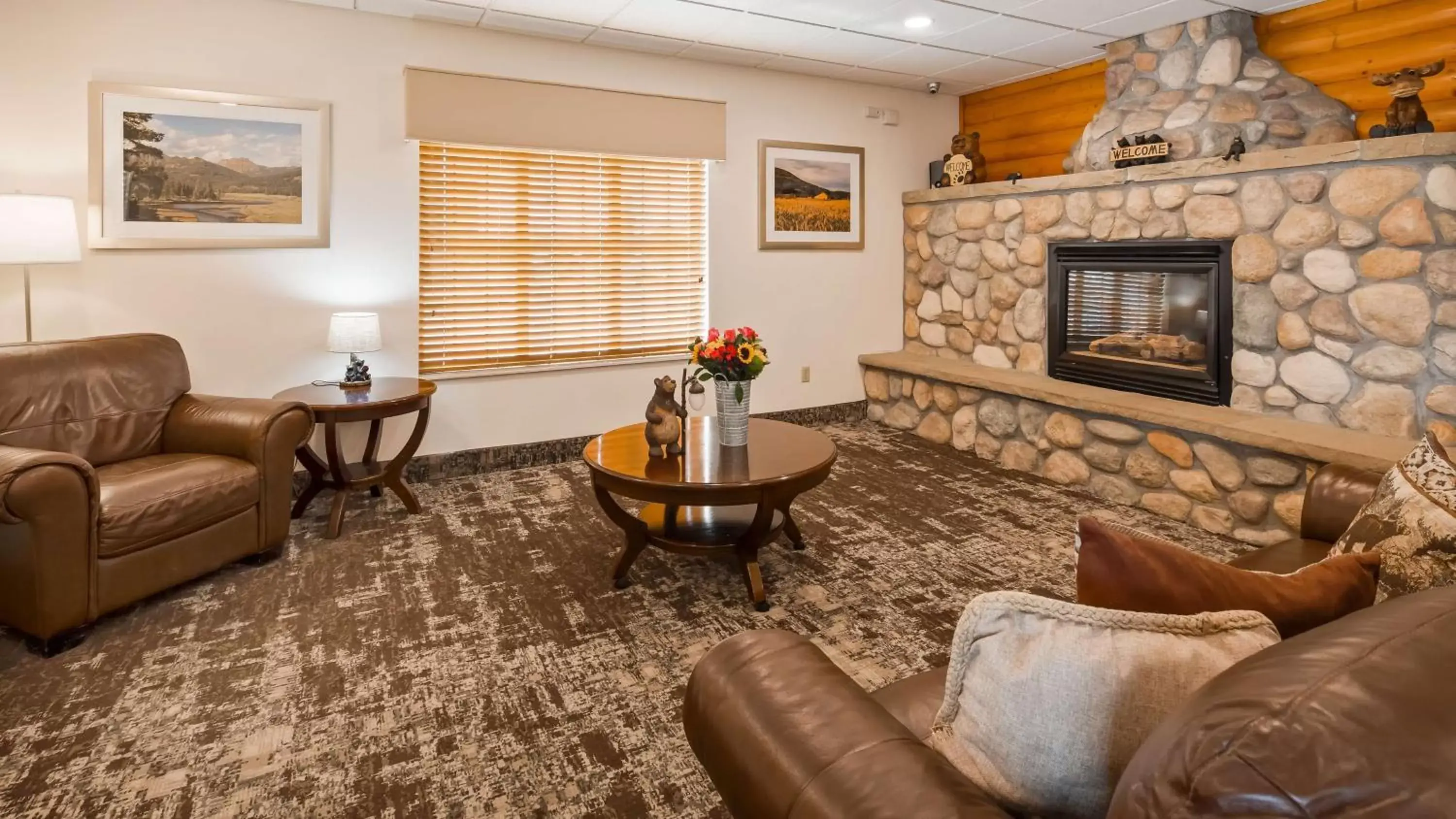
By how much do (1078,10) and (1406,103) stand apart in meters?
1.49

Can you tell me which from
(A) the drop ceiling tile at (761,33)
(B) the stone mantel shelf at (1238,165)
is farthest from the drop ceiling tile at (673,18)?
(B) the stone mantel shelf at (1238,165)

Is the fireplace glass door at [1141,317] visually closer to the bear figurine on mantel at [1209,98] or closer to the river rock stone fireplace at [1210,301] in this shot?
the river rock stone fireplace at [1210,301]

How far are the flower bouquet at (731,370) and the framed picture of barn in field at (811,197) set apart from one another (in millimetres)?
2555

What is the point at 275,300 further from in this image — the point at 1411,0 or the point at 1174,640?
the point at 1411,0

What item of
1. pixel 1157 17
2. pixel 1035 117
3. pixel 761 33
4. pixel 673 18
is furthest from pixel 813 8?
pixel 1035 117

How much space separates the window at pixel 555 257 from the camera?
4441 mm

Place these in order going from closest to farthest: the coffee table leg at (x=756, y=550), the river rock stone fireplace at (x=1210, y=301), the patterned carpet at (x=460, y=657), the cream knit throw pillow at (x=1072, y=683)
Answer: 1. the cream knit throw pillow at (x=1072, y=683)
2. the patterned carpet at (x=460, y=657)
3. the coffee table leg at (x=756, y=550)
4. the river rock stone fireplace at (x=1210, y=301)

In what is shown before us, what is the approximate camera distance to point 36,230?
306 centimetres

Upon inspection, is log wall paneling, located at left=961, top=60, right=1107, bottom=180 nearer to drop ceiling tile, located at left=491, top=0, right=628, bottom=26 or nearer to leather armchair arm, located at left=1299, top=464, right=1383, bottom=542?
drop ceiling tile, located at left=491, top=0, right=628, bottom=26

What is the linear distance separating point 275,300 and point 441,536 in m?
1.59

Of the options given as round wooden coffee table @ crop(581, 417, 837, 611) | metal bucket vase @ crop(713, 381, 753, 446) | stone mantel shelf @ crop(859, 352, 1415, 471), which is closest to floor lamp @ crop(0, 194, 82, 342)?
round wooden coffee table @ crop(581, 417, 837, 611)

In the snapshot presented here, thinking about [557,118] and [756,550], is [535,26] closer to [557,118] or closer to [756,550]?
[557,118]

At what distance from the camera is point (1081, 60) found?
4992mm

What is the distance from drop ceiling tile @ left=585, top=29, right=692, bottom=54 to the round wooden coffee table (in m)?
2.46
